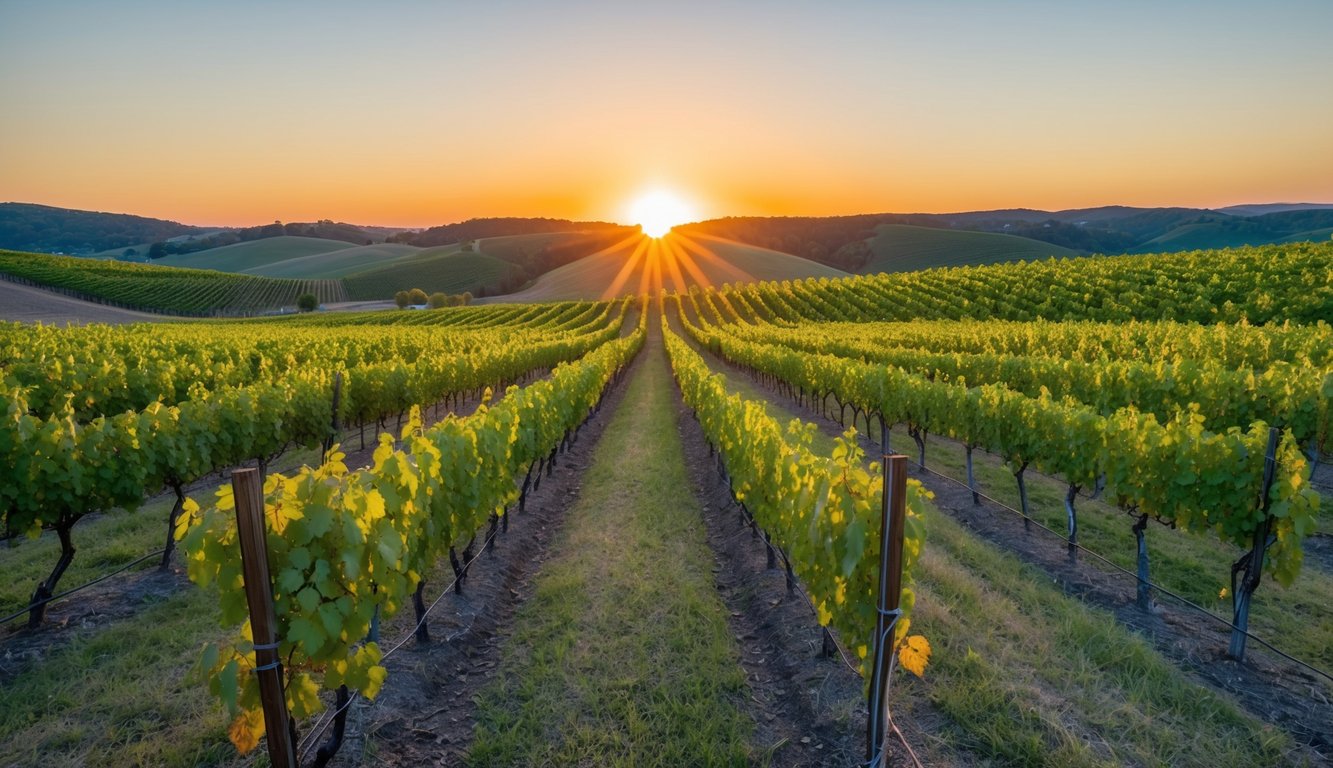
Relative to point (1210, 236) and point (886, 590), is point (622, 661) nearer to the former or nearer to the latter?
point (886, 590)

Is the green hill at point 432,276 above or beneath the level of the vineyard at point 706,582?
above

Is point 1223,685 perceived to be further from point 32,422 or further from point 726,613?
point 32,422

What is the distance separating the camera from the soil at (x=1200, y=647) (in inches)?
192

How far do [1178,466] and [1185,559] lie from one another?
7.54 ft

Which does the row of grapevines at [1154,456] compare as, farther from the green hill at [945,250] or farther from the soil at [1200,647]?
the green hill at [945,250]

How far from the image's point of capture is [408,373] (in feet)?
51.4

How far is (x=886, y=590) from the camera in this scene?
3.94 metres

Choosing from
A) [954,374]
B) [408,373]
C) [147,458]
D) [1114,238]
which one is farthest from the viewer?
[1114,238]

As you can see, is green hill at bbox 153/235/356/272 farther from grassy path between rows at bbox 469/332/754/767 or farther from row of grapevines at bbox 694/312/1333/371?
grassy path between rows at bbox 469/332/754/767

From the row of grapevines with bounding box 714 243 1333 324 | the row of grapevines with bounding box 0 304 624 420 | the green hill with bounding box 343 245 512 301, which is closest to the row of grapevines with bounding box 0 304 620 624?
the row of grapevines with bounding box 0 304 624 420

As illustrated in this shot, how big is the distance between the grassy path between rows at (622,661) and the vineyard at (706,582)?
3cm

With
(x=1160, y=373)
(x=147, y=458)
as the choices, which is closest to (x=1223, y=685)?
(x=1160, y=373)

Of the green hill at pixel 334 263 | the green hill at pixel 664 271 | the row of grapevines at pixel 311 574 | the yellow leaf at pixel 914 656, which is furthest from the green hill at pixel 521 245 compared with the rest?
the yellow leaf at pixel 914 656

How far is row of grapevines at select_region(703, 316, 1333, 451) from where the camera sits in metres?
9.21
